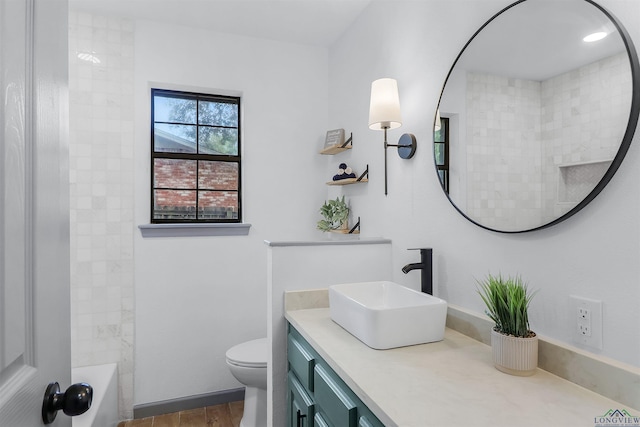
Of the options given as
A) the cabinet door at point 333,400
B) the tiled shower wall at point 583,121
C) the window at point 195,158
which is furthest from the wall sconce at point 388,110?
the window at point 195,158

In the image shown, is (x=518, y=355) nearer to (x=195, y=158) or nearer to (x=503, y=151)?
(x=503, y=151)

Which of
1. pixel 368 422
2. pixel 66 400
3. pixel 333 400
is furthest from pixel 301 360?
pixel 66 400

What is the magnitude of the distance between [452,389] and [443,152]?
0.95 meters

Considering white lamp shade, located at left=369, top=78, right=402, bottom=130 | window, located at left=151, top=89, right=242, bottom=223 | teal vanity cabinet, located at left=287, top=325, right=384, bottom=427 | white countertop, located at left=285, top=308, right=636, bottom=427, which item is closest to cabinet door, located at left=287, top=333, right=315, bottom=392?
teal vanity cabinet, located at left=287, top=325, right=384, bottom=427

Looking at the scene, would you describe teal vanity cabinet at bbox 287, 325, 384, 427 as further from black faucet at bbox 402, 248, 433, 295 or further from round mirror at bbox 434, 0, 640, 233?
round mirror at bbox 434, 0, 640, 233

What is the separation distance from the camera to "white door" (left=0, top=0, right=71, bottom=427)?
1.73 ft

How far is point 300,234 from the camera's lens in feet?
9.57

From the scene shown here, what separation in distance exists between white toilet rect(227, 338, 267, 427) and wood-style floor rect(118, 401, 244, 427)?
0.23 meters

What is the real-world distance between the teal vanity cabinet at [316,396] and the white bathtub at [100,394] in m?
1.06

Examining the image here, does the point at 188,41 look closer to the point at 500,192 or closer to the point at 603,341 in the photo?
the point at 500,192

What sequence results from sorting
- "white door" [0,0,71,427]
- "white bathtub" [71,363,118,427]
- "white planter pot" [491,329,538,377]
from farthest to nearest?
1. "white bathtub" [71,363,118,427]
2. "white planter pot" [491,329,538,377]
3. "white door" [0,0,71,427]

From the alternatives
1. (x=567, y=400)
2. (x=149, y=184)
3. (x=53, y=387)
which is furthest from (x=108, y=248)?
(x=567, y=400)

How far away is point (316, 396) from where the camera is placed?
1335 millimetres

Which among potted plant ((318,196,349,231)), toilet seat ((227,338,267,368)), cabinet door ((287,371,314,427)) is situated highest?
potted plant ((318,196,349,231))
